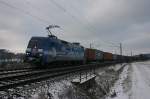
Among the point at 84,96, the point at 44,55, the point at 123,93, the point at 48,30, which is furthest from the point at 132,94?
the point at 48,30

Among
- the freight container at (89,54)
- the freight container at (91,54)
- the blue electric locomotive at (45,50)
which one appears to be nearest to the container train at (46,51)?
the blue electric locomotive at (45,50)

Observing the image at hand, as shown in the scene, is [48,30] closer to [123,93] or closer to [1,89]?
[123,93]

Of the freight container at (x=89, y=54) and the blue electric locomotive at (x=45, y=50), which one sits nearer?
the blue electric locomotive at (x=45, y=50)

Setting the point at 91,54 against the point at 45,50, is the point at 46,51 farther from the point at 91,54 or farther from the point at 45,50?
the point at 91,54

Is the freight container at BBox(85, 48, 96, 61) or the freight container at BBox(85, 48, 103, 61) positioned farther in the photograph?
the freight container at BBox(85, 48, 103, 61)

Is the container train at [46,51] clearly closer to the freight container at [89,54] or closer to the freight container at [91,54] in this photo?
the freight container at [89,54]

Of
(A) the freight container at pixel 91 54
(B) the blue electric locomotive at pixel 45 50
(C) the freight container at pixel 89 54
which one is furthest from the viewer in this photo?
(A) the freight container at pixel 91 54

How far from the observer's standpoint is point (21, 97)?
947 centimetres

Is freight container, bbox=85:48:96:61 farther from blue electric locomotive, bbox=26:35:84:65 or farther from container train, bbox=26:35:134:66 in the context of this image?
blue electric locomotive, bbox=26:35:84:65

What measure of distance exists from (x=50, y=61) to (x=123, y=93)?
9.57 metres

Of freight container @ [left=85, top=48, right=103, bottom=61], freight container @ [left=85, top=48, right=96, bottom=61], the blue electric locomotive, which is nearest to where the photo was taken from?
the blue electric locomotive

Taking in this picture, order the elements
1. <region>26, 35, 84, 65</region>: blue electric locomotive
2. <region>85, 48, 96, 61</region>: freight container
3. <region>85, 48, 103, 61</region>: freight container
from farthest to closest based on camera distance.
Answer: <region>85, 48, 103, 61</region>: freight container, <region>85, 48, 96, 61</region>: freight container, <region>26, 35, 84, 65</region>: blue electric locomotive

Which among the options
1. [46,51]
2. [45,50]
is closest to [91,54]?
[46,51]

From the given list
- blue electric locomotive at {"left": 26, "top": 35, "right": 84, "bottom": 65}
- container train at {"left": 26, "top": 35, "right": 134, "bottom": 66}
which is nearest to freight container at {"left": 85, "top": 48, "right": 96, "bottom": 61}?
A: container train at {"left": 26, "top": 35, "right": 134, "bottom": 66}
